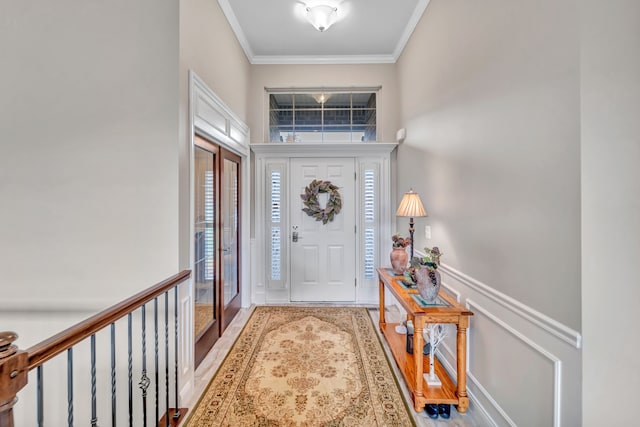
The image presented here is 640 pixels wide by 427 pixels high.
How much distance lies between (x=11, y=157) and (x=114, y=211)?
36.5 inches

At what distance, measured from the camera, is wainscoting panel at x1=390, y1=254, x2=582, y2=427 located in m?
1.16

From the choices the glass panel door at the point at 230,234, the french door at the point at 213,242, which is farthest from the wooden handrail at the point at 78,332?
the glass panel door at the point at 230,234

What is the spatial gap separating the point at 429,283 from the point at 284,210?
2296 mm

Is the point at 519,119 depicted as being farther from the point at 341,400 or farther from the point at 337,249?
the point at 337,249

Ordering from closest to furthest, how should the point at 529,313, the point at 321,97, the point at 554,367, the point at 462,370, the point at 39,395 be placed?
the point at 39,395 → the point at 554,367 → the point at 529,313 → the point at 462,370 → the point at 321,97

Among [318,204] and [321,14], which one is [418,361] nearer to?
[318,204]

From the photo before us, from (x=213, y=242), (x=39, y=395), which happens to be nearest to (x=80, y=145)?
(x=213, y=242)

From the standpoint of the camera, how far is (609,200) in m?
1.10

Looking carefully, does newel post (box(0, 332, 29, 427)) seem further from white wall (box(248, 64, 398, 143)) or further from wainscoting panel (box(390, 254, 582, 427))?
white wall (box(248, 64, 398, 143))

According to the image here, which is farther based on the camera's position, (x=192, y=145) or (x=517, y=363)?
(x=192, y=145)

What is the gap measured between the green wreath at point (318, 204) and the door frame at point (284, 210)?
279mm

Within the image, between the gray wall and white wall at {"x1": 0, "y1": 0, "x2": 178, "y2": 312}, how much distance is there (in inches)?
85.8

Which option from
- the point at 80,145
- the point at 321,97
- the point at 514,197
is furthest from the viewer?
the point at 321,97

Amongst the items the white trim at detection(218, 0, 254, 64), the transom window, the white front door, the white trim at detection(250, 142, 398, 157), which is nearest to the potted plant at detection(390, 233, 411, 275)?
the white front door
